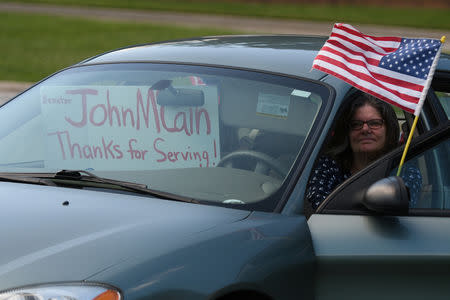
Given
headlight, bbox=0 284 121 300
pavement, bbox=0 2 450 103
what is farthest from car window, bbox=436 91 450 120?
pavement, bbox=0 2 450 103

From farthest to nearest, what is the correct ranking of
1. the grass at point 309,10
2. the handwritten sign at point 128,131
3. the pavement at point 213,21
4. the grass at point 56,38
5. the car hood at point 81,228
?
the grass at point 309,10 < the pavement at point 213,21 < the grass at point 56,38 < the handwritten sign at point 128,131 < the car hood at point 81,228

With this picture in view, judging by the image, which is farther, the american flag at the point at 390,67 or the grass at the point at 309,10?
the grass at the point at 309,10

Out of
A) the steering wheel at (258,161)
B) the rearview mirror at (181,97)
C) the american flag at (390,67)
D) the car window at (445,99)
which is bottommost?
the steering wheel at (258,161)

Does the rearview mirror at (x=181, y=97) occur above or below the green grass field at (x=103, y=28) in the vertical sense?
above

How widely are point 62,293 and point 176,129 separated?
3.97ft

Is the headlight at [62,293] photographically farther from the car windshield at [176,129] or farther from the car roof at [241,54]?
the car roof at [241,54]

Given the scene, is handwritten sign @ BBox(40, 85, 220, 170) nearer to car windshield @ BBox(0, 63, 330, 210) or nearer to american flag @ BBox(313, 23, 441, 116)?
car windshield @ BBox(0, 63, 330, 210)

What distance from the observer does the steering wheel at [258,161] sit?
128 inches

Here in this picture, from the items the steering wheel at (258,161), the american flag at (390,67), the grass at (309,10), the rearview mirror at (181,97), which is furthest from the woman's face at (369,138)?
the grass at (309,10)

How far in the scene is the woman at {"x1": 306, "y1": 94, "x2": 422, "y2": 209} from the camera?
360 centimetres

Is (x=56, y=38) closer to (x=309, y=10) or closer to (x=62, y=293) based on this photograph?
(x=309, y=10)

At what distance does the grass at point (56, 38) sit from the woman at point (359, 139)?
35.8 ft

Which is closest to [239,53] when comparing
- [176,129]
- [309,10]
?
[176,129]

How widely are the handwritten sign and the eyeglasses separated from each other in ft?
2.08
